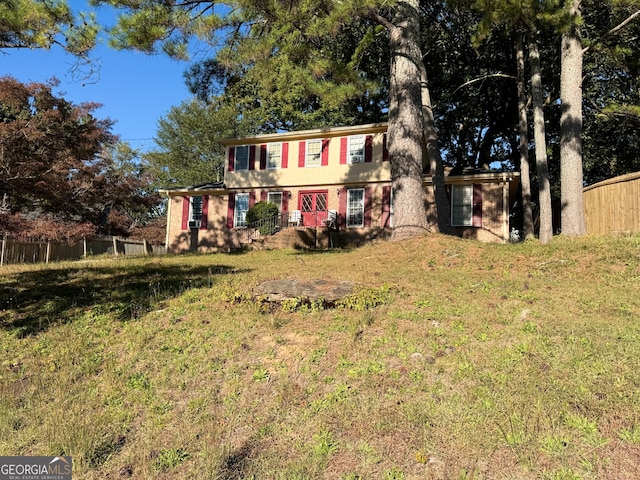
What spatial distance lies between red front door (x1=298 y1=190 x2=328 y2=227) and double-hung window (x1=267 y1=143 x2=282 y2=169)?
1.93 m

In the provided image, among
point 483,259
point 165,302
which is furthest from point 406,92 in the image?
point 165,302

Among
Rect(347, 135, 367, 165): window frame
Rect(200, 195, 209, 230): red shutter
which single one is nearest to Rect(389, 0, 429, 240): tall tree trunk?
Rect(347, 135, 367, 165): window frame

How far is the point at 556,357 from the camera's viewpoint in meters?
3.76

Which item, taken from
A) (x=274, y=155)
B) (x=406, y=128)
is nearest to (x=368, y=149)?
(x=274, y=155)

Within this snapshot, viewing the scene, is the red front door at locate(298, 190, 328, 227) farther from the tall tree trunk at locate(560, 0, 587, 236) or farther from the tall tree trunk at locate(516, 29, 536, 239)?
the tall tree trunk at locate(560, 0, 587, 236)

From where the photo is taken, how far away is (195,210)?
21.3 m

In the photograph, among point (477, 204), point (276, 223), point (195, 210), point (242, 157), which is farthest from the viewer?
point (195, 210)

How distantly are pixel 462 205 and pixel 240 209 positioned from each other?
985 cm

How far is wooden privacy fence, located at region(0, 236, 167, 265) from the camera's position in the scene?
15.6m

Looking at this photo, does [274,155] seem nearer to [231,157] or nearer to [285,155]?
[285,155]

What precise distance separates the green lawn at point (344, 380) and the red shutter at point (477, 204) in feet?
34.9

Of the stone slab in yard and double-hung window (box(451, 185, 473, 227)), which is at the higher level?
double-hung window (box(451, 185, 473, 227))

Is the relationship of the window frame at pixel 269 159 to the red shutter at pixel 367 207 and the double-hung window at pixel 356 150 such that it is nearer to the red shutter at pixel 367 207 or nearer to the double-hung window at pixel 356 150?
the double-hung window at pixel 356 150

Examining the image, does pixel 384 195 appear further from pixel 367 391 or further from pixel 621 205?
pixel 367 391
